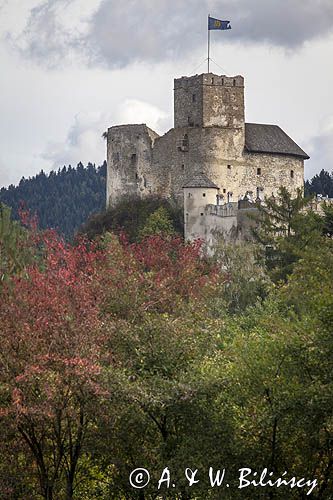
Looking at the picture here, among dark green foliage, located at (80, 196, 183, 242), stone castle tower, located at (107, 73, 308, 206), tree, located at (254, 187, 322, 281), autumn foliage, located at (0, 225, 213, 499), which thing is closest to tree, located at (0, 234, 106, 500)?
autumn foliage, located at (0, 225, 213, 499)

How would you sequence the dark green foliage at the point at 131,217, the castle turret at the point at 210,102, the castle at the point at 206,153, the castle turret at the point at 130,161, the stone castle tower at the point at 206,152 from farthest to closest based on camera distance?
the castle turret at the point at 130,161
the castle turret at the point at 210,102
the stone castle tower at the point at 206,152
the castle at the point at 206,153
the dark green foliage at the point at 131,217

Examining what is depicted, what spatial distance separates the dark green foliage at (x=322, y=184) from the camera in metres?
112

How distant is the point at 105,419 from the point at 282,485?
12.0ft

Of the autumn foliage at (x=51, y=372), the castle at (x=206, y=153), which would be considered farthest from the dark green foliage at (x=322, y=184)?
the autumn foliage at (x=51, y=372)

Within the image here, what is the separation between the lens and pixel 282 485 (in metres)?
25.2

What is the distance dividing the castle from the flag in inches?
114

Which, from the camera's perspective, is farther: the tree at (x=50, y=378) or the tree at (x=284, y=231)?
the tree at (x=284, y=231)

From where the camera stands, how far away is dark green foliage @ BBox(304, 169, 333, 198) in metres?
112

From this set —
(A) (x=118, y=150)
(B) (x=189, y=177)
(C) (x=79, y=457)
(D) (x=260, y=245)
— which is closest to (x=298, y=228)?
(D) (x=260, y=245)

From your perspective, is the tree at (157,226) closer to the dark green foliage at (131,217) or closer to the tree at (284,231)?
the dark green foliage at (131,217)

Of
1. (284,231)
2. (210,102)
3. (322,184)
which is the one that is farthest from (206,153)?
(322,184)

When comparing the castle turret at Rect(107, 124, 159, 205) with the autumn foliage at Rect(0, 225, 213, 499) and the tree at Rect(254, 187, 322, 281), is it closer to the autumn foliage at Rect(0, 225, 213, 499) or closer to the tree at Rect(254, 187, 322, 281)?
the tree at Rect(254, 187, 322, 281)

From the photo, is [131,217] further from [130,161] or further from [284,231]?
[284,231]

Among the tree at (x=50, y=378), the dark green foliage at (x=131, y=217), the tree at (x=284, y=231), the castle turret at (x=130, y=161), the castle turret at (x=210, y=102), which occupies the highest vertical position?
the castle turret at (x=210, y=102)
